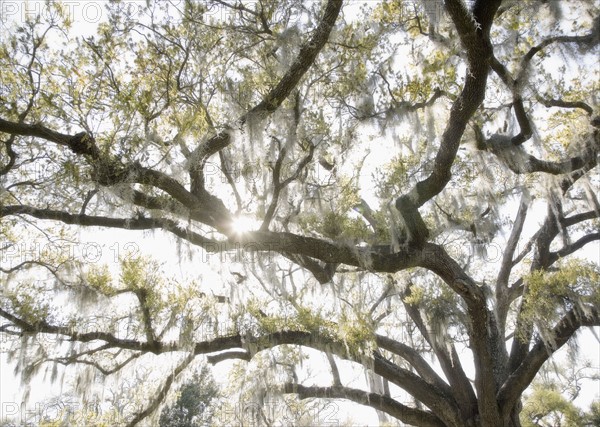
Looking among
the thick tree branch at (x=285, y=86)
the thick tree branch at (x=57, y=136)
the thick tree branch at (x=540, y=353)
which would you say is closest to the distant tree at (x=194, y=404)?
the thick tree branch at (x=540, y=353)

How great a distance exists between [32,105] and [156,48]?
147 centimetres

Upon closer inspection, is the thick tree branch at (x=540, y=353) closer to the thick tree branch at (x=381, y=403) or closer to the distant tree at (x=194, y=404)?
the thick tree branch at (x=381, y=403)

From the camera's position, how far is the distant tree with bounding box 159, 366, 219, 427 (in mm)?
18453

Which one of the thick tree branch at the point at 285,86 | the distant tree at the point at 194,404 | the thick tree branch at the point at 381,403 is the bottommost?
the thick tree branch at the point at 381,403

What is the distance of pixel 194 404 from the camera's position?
18984mm

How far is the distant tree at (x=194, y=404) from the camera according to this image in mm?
18453

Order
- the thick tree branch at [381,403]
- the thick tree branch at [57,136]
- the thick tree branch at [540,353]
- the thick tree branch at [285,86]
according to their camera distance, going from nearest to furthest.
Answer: the thick tree branch at [57,136], the thick tree branch at [285,86], the thick tree branch at [540,353], the thick tree branch at [381,403]

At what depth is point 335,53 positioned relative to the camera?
5473mm

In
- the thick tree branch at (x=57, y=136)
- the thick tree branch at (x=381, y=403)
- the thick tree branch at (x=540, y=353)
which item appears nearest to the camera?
the thick tree branch at (x=57, y=136)

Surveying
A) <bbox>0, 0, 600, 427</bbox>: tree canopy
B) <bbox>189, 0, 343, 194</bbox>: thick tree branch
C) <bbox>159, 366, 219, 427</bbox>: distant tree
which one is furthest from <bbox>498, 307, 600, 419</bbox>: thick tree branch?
<bbox>159, 366, 219, 427</bbox>: distant tree

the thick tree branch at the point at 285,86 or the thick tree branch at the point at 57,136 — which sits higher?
the thick tree branch at the point at 285,86

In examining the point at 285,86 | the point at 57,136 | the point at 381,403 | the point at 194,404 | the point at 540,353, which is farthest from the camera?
the point at 194,404

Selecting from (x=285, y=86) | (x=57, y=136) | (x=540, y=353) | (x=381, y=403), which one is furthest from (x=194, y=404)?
(x=285, y=86)

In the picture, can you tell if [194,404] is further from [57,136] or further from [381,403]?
[57,136]
